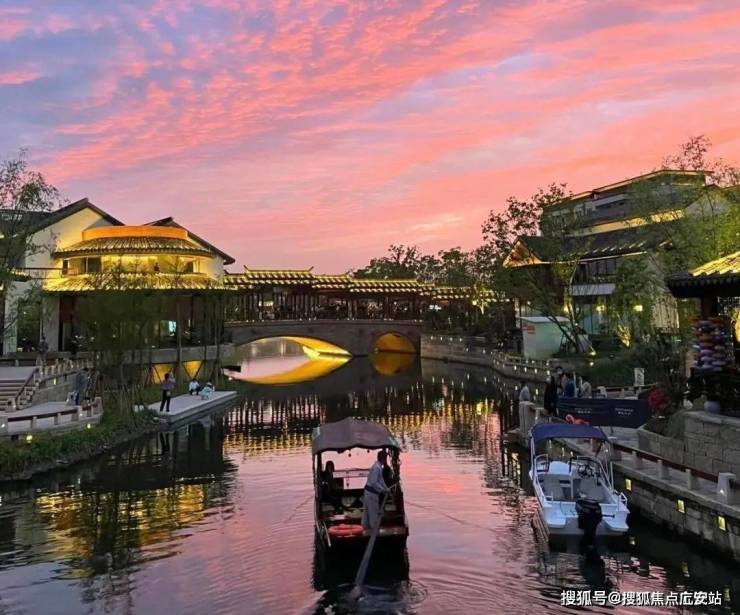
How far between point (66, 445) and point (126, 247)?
3672cm

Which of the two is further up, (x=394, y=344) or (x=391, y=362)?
(x=394, y=344)

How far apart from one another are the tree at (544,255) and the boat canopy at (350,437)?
38.0 metres

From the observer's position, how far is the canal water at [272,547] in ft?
46.0

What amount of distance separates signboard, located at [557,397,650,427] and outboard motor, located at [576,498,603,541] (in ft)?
28.8

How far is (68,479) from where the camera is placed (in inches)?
979

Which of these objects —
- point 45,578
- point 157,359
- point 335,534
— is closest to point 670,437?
point 335,534

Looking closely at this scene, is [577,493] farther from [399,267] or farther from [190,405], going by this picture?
[399,267]

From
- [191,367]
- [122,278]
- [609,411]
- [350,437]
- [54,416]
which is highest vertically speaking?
[122,278]

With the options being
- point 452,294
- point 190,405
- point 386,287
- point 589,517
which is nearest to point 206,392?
point 190,405

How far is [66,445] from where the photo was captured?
88.3 feet

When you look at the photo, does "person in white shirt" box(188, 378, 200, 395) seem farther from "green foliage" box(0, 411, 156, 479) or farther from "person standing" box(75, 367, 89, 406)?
"green foliage" box(0, 411, 156, 479)

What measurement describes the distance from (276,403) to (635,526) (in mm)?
33040

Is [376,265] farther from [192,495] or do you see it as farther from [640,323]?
[192,495]

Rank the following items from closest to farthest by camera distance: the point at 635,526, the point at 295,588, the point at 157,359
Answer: the point at 295,588
the point at 635,526
the point at 157,359
